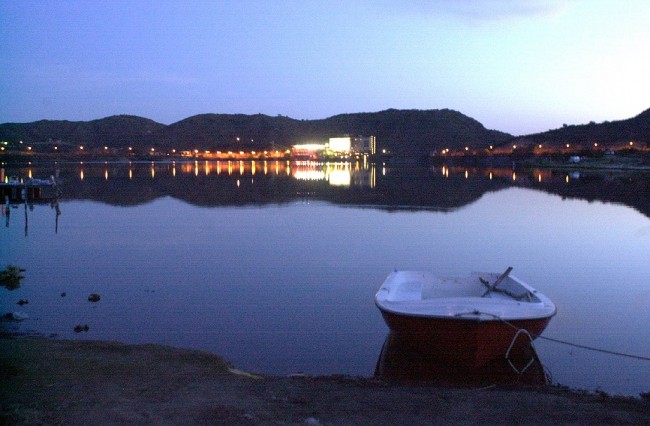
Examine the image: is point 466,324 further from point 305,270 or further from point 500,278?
point 305,270

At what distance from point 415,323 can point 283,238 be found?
1524 centimetres

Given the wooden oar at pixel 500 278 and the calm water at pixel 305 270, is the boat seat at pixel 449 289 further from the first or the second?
the calm water at pixel 305 270

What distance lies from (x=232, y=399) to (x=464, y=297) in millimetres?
5145

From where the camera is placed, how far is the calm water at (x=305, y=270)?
11281 mm

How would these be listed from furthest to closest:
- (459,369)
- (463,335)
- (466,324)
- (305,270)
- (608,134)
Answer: (608,134) → (305,270) → (459,369) → (463,335) → (466,324)

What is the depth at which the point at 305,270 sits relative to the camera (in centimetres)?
1805

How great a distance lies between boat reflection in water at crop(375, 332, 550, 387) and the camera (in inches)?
373

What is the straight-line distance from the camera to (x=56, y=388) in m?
7.34

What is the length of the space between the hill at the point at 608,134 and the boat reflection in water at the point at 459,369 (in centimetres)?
16889

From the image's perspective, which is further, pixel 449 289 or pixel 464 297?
pixel 449 289

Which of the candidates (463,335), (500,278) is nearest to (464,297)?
(500,278)

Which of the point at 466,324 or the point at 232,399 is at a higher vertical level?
the point at 466,324

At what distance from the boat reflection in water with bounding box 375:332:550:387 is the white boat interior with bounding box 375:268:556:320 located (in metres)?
0.55

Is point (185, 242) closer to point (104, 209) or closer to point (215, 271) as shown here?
point (215, 271)
